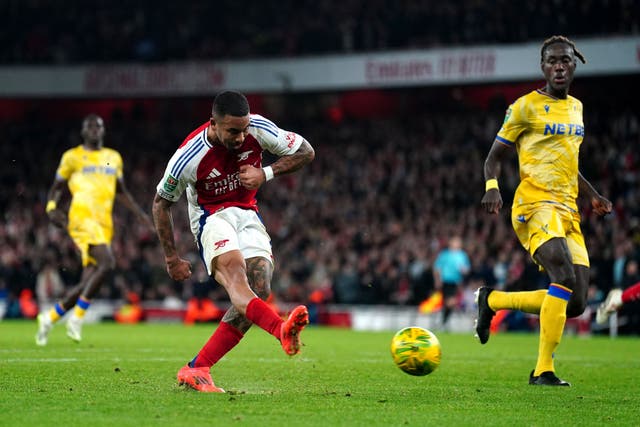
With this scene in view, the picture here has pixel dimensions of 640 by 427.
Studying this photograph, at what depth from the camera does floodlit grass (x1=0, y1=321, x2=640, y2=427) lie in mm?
6126

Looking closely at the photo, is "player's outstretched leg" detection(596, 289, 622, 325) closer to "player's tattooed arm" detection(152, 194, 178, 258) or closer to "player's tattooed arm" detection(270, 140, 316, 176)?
"player's tattooed arm" detection(270, 140, 316, 176)

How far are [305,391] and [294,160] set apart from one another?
5.53 feet

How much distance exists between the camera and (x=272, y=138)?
24.8 feet

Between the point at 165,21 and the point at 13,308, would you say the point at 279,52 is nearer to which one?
the point at 165,21

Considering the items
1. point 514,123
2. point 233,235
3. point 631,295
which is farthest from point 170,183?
point 631,295

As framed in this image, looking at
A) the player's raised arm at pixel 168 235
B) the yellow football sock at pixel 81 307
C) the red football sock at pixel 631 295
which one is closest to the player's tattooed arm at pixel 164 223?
the player's raised arm at pixel 168 235

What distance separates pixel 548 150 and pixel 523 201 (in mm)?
471

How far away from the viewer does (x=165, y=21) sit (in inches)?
1401

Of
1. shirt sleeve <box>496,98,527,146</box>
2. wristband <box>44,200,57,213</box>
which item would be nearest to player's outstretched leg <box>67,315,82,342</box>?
wristband <box>44,200,57,213</box>

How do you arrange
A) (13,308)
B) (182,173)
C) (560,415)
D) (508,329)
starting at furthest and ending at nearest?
(13,308)
(508,329)
(182,173)
(560,415)

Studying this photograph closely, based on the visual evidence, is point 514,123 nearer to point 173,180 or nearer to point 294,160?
point 294,160

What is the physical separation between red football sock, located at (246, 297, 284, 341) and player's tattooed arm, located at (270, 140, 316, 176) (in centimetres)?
101

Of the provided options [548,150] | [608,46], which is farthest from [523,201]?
[608,46]

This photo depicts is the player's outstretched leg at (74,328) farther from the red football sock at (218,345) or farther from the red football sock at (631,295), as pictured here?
the red football sock at (631,295)
